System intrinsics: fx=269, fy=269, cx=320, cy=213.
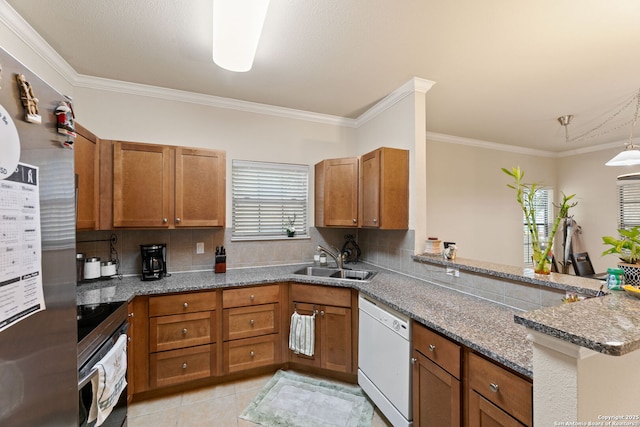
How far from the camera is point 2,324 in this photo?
1.89ft

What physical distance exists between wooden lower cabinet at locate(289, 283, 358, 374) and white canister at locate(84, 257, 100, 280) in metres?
1.71

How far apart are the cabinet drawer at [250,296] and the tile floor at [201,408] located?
2.33 feet

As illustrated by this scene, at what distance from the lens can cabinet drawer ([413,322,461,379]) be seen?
1344 mm

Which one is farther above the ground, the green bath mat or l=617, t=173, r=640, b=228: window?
l=617, t=173, r=640, b=228: window

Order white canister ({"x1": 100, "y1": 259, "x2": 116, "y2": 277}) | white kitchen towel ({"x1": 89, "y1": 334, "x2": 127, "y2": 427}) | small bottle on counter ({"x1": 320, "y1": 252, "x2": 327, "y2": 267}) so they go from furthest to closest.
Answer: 1. small bottle on counter ({"x1": 320, "y1": 252, "x2": 327, "y2": 267})
2. white canister ({"x1": 100, "y1": 259, "x2": 116, "y2": 277})
3. white kitchen towel ({"x1": 89, "y1": 334, "x2": 127, "y2": 427})

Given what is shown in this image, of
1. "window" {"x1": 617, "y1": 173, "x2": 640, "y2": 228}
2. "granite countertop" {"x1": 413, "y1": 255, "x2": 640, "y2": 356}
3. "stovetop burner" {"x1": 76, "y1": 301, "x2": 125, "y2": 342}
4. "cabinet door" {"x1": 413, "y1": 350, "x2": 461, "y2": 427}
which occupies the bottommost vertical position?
"cabinet door" {"x1": 413, "y1": 350, "x2": 461, "y2": 427}

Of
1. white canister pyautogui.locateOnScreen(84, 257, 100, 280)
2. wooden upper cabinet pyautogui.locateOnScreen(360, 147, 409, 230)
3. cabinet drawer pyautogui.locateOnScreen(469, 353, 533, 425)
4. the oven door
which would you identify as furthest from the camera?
wooden upper cabinet pyautogui.locateOnScreen(360, 147, 409, 230)

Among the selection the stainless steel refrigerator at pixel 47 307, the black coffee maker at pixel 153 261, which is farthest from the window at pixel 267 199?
the stainless steel refrigerator at pixel 47 307

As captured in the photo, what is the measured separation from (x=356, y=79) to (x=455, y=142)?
8.21 ft

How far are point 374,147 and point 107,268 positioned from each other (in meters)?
2.93

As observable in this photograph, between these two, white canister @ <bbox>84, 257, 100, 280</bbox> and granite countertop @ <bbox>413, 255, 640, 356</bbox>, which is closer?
granite countertop @ <bbox>413, 255, 640, 356</bbox>

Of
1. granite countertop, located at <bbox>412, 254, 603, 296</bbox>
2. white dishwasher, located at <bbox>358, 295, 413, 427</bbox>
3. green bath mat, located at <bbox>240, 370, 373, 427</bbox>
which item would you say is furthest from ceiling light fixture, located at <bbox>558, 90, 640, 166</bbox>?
green bath mat, located at <bbox>240, 370, 373, 427</bbox>

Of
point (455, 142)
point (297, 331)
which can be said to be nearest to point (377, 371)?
point (297, 331)

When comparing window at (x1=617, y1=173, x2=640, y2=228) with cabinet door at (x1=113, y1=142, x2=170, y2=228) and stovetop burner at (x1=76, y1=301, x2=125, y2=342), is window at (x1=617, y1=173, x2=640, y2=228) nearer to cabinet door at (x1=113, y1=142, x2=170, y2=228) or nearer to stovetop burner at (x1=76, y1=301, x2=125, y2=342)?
cabinet door at (x1=113, y1=142, x2=170, y2=228)
